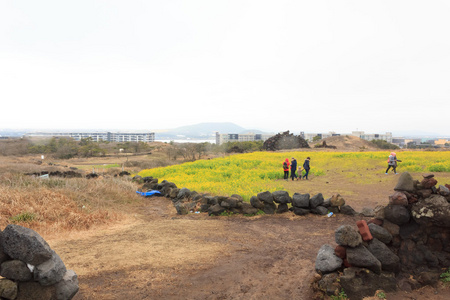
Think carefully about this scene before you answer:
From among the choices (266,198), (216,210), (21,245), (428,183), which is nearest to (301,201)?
(266,198)

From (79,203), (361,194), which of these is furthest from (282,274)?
(361,194)

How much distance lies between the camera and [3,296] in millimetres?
4207

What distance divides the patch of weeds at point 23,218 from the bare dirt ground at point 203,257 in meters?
1.67

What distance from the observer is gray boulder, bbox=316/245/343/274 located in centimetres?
530

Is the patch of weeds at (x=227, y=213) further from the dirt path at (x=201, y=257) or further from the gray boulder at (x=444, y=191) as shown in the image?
the gray boulder at (x=444, y=191)

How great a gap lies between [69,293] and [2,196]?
25.0 ft

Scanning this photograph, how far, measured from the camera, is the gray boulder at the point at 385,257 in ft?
17.2

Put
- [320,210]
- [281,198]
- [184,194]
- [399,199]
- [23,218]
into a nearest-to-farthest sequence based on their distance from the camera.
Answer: [399,199]
[23,218]
[320,210]
[281,198]
[184,194]

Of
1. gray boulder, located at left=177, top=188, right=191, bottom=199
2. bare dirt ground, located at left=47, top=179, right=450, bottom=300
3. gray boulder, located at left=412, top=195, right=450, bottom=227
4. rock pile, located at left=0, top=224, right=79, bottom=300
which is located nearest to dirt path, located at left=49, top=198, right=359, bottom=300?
bare dirt ground, located at left=47, top=179, right=450, bottom=300

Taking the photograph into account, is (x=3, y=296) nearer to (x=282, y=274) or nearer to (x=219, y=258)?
(x=219, y=258)

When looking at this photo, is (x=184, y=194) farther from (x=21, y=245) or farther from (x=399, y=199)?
(x=399, y=199)

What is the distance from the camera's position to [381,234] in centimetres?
556

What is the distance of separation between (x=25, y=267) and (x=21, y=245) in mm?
361

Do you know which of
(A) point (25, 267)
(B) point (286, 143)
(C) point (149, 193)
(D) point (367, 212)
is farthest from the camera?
(B) point (286, 143)
